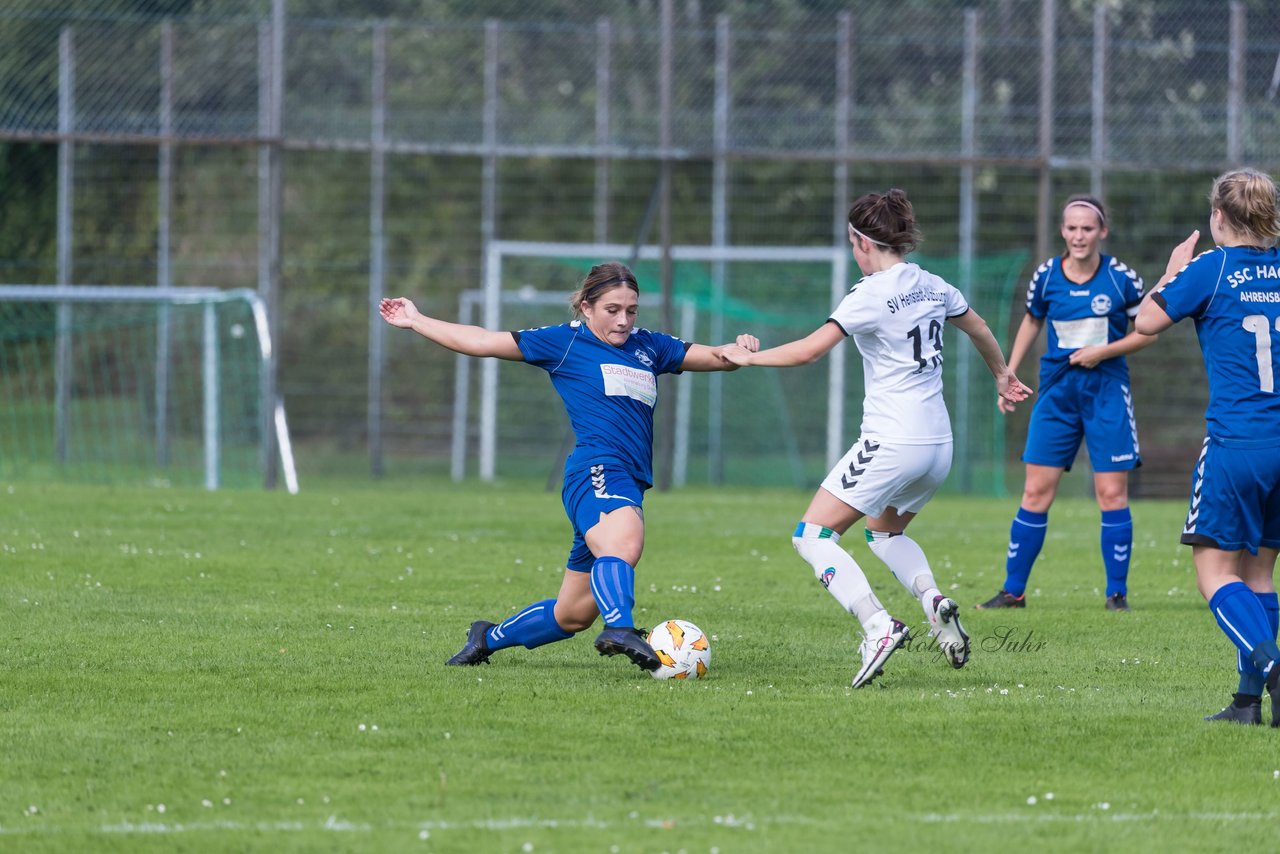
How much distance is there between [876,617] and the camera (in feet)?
23.2

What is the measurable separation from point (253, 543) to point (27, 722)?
6.48 metres

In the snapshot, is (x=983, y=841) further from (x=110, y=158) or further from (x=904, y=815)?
(x=110, y=158)

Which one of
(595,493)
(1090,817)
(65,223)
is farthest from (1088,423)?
(65,223)

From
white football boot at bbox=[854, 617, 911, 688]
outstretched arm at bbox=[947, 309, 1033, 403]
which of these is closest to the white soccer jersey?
outstretched arm at bbox=[947, 309, 1033, 403]

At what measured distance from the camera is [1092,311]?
33.8ft

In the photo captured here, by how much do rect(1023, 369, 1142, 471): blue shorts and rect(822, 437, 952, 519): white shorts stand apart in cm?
314

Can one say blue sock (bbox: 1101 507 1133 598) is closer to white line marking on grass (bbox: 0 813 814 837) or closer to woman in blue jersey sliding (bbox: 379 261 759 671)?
woman in blue jersey sliding (bbox: 379 261 759 671)

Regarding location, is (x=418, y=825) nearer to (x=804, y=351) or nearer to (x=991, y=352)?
(x=804, y=351)

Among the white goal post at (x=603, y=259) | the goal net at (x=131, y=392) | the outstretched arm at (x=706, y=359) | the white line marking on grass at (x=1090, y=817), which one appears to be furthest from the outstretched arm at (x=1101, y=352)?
the goal net at (x=131, y=392)

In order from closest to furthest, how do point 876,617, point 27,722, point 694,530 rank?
point 27,722 → point 876,617 → point 694,530

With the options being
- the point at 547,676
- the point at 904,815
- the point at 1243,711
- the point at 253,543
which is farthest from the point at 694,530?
the point at 904,815

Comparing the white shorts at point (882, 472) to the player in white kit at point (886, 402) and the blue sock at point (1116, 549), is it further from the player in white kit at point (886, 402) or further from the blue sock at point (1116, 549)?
the blue sock at point (1116, 549)

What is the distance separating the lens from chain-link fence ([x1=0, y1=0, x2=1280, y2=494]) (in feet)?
67.6

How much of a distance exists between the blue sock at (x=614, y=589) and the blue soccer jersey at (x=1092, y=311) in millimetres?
4180
